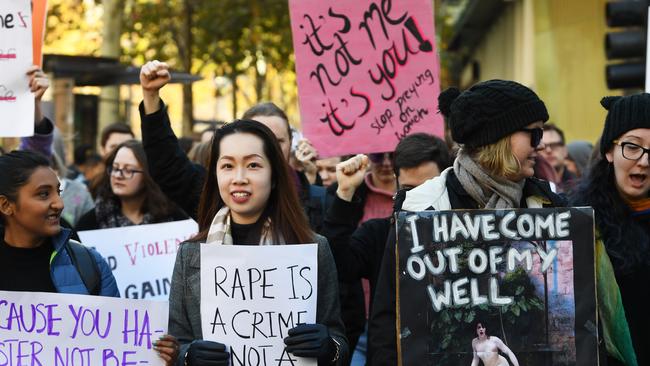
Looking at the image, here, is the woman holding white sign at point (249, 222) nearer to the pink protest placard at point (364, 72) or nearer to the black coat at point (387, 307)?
the black coat at point (387, 307)

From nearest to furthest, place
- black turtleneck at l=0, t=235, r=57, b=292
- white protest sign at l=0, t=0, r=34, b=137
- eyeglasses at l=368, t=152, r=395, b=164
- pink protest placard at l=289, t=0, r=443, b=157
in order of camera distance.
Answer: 1. black turtleneck at l=0, t=235, r=57, b=292
2. white protest sign at l=0, t=0, r=34, b=137
3. pink protest placard at l=289, t=0, r=443, b=157
4. eyeglasses at l=368, t=152, r=395, b=164

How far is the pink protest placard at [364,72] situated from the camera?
6.59 meters

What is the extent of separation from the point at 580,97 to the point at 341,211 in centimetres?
1471

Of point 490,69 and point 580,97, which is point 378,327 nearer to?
point 580,97

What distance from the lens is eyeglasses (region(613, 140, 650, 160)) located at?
4.44m

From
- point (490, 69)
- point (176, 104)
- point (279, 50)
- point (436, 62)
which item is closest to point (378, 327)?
point (436, 62)

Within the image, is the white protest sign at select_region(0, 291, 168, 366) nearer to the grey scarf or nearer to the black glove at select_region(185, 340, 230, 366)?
the black glove at select_region(185, 340, 230, 366)

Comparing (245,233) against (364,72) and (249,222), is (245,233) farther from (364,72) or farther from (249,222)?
(364,72)

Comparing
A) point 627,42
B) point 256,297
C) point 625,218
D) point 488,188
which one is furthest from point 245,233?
point 627,42

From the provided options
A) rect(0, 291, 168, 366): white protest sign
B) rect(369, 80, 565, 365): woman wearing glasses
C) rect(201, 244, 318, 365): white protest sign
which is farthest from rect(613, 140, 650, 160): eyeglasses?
rect(0, 291, 168, 366): white protest sign

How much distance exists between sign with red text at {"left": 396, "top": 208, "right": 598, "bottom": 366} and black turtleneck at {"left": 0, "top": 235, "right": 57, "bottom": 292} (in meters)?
1.56

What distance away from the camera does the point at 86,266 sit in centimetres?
473

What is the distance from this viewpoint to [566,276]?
3.83 meters

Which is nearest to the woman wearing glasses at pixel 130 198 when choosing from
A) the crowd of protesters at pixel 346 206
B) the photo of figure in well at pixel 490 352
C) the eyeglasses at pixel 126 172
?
the eyeglasses at pixel 126 172
